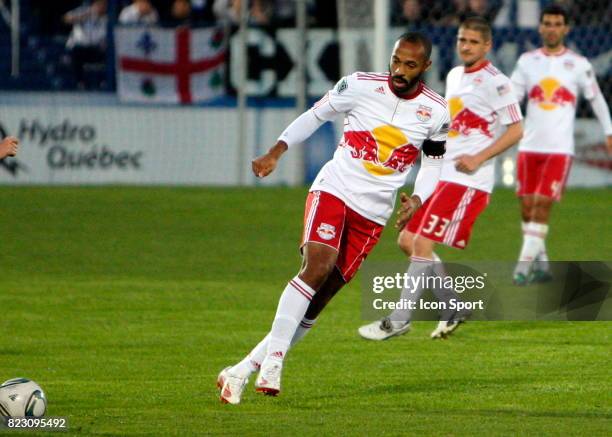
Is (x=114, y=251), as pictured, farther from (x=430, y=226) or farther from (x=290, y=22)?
(x=290, y=22)

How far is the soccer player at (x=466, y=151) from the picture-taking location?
1055cm

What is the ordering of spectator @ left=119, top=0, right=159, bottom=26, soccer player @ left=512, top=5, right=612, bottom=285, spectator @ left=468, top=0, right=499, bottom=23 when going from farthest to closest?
spectator @ left=119, top=0, right=159, bottom=26 < spectator @ left=468, top=0, right=499, bottom=23 < soccer player @ left=512, top=5, right=612, bottom=285

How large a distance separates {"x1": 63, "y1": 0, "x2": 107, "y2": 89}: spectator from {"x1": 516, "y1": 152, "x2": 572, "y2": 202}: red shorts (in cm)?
960

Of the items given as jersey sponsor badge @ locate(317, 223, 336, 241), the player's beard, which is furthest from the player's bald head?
jersey sponsor badge @ locate(317, 223, 336, 241)

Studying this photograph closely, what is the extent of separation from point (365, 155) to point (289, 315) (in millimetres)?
1034

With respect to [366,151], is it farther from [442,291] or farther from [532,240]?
[532,240]

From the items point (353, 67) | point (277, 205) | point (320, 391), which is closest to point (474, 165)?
point (320, 391)

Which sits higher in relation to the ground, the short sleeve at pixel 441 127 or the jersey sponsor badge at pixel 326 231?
the short sleeve at pixel 441 127

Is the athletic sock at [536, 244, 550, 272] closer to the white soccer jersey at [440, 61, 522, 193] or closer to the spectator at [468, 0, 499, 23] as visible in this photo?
the white soccer jersey at [440, 61, 522, 193]

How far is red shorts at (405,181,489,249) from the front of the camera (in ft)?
35.1

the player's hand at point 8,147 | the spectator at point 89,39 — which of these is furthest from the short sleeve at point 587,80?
the spectator at point 89,39

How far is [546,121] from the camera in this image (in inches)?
538

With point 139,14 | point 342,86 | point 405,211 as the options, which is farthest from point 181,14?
point 405,211

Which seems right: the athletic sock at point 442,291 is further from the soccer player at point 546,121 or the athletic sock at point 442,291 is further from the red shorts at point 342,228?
the soccer player at point 546,121
